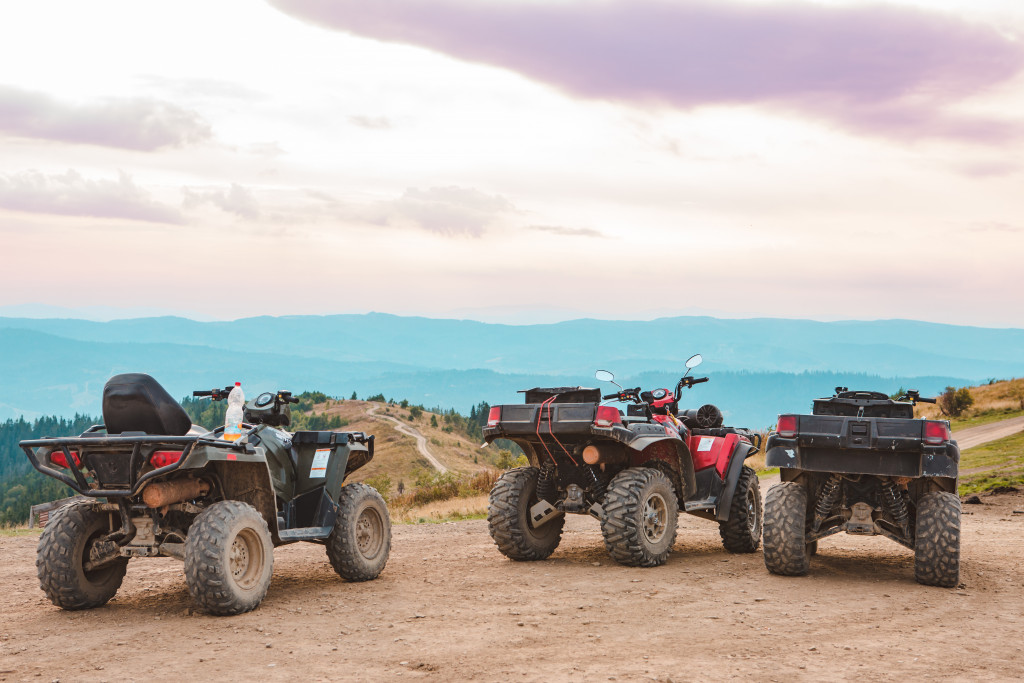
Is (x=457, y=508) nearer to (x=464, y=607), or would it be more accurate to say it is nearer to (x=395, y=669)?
(x=464, y=607)

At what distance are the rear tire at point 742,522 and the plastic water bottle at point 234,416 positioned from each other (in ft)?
21.5

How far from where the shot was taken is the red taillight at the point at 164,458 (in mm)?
8711

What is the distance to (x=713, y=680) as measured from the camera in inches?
263

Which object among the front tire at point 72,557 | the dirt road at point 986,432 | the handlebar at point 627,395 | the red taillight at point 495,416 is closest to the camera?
the front tire at point 72,557

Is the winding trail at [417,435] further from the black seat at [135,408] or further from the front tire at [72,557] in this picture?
the black seat at [135,408]

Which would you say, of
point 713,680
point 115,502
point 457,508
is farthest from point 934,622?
point 457,508

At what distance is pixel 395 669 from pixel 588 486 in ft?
16.8

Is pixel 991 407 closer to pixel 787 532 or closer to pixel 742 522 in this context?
pixel 742 522

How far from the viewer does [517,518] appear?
1184 cm

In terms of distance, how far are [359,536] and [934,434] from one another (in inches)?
248

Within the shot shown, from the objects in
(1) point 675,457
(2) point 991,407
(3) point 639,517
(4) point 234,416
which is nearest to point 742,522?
(1) point 675,457

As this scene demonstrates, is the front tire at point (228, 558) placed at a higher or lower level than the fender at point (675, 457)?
lower

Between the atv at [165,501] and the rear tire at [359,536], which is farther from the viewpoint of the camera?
the rear tire at [359,536]

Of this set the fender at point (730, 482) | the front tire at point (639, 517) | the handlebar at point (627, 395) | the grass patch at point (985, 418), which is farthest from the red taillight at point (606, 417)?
the grass patch at point (985, 418)
